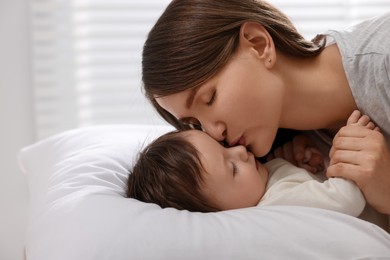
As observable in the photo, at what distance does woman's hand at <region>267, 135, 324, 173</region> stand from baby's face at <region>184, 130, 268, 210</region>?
189mm

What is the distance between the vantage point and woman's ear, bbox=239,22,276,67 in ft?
4.59

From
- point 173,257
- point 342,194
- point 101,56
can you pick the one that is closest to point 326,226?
point 342,194

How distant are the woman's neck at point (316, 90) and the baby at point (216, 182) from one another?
→ 86mm

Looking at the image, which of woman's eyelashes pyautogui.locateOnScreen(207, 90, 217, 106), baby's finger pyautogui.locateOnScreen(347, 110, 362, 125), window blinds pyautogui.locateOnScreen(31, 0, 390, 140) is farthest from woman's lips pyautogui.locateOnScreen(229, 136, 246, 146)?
window blinds pyautogui.locateOnScreen(31, 0, 390, 140)

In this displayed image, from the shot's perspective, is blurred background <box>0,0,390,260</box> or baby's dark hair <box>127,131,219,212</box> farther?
blurred background <box>0,0,390,260</box>

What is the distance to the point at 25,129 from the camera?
8.59 feet

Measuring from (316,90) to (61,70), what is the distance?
4.62 feet

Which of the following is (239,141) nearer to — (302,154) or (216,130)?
(216,130)

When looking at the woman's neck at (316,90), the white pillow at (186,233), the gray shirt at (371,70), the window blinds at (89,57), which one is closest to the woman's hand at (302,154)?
the woman's neck at (316,90)

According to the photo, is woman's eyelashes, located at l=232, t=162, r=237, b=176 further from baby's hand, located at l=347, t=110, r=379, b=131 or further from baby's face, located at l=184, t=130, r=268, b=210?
baby's hand, located at l=347, t=110, r=379, b=131

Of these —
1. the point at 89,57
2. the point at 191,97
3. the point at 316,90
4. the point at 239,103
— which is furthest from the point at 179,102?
the point at 89,57

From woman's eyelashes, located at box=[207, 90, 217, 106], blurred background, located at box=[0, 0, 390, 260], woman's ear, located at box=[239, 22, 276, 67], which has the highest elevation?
woman's ear, located at box=[239, 22, 276, 67]

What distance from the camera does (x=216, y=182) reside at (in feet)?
4.27

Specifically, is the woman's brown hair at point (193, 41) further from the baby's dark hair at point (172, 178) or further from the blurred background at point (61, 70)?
the blurred background at point (61, 70)
